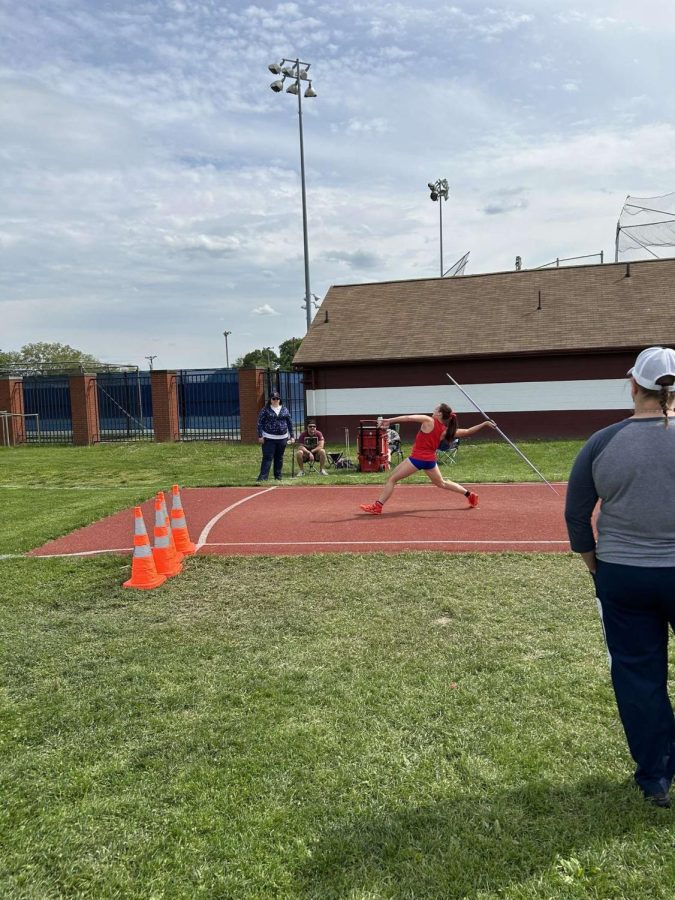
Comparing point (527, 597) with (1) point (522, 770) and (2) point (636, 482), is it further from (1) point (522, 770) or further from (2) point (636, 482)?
(2) point (636, 482)

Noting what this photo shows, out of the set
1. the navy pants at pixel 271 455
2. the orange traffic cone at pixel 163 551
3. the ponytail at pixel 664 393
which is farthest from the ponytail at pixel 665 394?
the navy pants at pixel 271 455

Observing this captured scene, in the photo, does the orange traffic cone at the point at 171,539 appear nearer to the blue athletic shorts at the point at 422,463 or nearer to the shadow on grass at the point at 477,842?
Answer: the blue athletic shorts at the point at 422,463

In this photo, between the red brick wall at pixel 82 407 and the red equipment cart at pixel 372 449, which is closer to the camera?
the red equipment cart at pixel 372 449

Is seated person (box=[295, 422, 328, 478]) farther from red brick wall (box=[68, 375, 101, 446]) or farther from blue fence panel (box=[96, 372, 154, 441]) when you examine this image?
red brick wall (box=[68, 375, 101, 446])

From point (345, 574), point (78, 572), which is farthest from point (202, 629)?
point (78, 572)

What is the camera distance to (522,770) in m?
3.40

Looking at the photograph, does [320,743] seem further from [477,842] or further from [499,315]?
[499,315]

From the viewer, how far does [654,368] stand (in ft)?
9.72

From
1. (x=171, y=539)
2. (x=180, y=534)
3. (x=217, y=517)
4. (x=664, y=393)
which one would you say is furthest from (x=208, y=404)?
(x=664, y=393)

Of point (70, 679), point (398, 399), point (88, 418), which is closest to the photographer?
point (70, 679)

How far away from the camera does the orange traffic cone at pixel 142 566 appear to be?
6863 mm

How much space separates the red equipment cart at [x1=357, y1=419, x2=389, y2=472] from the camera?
1574 cm

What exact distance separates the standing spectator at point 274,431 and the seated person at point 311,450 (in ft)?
4.09

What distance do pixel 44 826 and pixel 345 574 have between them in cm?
428
